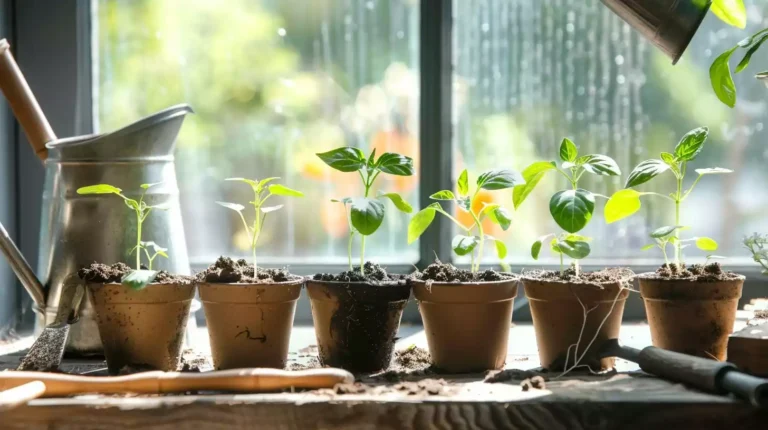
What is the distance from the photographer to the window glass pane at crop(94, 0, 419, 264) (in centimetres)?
182

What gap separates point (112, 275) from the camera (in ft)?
3.99

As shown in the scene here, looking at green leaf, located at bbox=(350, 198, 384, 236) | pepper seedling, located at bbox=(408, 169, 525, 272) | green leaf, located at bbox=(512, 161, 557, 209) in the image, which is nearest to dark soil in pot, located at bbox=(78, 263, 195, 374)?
green leaf, located at bbox=(350, 198, 384, 236)

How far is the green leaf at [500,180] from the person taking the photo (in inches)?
46.8

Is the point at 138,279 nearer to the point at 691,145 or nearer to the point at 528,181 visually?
the point at 528,181

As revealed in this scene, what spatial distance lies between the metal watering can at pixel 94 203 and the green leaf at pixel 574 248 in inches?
25.6

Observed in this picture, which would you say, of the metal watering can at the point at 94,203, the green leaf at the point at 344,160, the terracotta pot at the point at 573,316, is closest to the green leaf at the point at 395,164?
the green leaf at the point at 344,160

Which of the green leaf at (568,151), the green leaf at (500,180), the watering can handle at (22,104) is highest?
the watering can handle at (22,104)

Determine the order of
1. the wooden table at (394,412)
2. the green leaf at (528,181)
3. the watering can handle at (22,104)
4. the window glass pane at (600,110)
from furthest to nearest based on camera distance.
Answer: the window glass pane at (600,110) → the watering can handle at (22,104) → the green leaf at (528,181) → the wooden table at (394,412)

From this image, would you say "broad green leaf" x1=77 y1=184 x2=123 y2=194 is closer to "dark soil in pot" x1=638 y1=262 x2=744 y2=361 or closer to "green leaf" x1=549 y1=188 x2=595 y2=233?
"green leaf" x1=549 y1=188 x2=595 y2=233

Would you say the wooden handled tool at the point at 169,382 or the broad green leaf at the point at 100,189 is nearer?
the wooden handled tool at the point at 169,382

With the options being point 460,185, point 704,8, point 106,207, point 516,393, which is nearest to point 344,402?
point 516,393

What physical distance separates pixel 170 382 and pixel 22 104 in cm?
61

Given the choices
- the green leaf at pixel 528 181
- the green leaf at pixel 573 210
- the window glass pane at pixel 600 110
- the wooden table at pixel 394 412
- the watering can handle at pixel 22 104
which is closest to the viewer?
the wooden table at pixel 394 412

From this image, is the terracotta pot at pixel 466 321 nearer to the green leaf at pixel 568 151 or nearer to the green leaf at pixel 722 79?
the green leaf at pixel 568 151
